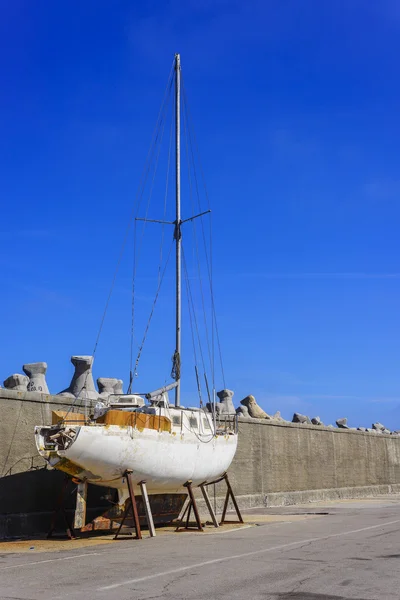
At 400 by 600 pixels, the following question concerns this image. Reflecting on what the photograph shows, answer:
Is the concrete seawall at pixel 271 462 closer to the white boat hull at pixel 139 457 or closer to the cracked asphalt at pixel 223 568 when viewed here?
the white boat hull at pixel 139 457

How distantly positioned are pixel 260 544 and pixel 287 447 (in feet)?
47.3

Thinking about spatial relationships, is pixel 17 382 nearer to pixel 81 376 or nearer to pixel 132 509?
pixel 81 376

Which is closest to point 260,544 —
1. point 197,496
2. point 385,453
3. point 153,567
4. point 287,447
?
point 153,567

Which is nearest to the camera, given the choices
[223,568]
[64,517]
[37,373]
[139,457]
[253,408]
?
[223,568]

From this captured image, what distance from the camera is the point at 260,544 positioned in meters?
14.0

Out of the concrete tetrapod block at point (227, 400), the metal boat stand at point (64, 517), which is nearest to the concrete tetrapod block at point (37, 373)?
the metal boat stand at point (64, 517)

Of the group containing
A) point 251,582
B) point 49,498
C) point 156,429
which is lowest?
point 251,582

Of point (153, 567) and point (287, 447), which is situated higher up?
point (287, 447)

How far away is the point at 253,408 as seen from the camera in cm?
3412

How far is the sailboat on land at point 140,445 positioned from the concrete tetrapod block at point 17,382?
1.86m

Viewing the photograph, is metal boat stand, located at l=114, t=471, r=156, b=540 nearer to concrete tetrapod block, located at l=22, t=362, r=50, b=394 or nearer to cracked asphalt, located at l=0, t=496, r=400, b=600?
cracked asphalt, located at l=0, t=496, r=400, b=600

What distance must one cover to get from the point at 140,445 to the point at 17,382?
→ 4253 millimetres

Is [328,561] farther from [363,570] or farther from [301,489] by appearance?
[301,489]

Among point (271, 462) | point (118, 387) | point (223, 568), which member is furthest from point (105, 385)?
point (223, 568)
